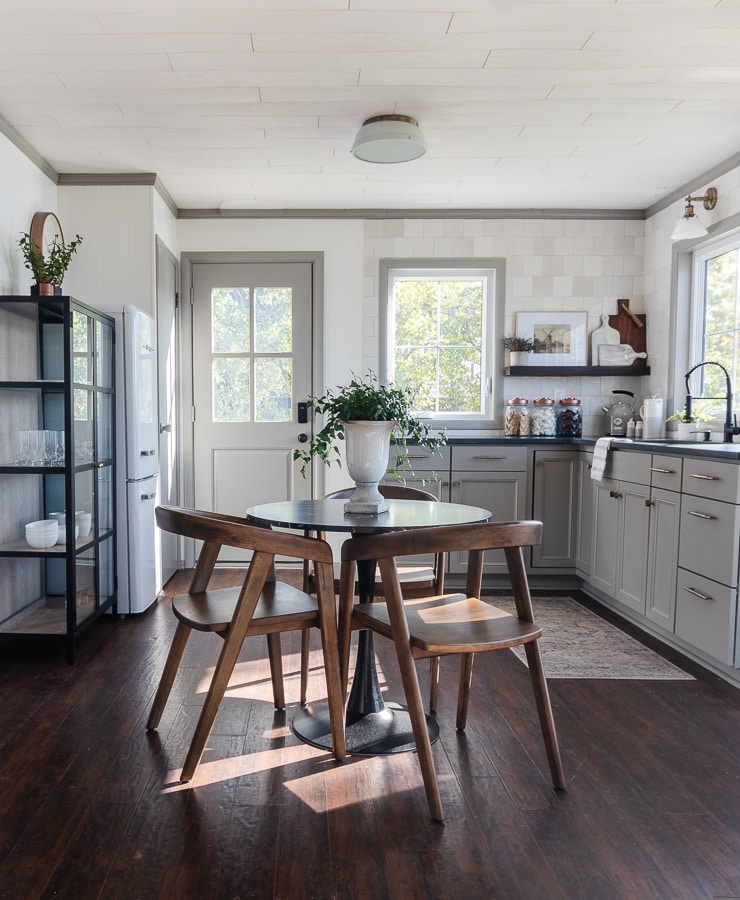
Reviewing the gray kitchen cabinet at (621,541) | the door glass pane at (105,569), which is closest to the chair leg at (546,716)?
the gray kitchen cabinet at (621,541)

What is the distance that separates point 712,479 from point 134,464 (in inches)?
104

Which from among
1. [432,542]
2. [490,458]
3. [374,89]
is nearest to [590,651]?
[490,458]

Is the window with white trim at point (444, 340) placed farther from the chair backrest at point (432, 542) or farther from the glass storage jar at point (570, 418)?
the chair backrest at point (432, 542)

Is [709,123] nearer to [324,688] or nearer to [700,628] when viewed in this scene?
[700,628]

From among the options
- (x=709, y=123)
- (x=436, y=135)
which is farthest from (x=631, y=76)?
(x=436, y=135)

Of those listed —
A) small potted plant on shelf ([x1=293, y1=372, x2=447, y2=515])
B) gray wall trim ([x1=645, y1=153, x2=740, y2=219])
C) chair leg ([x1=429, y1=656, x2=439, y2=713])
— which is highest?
gray wall trim ([x1=645, y1=153, x2=740, y2=219])

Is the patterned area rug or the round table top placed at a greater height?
the round table top

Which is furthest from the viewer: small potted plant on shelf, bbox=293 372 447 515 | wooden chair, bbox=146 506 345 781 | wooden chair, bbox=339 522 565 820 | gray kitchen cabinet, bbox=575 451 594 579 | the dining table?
gray kitchen cabinet, bbox=575 451 594 579

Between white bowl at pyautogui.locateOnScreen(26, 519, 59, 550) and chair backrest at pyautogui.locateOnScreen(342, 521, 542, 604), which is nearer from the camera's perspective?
chair backrest at pyautogui.locateOnScreen(342, 521, 542, 604)

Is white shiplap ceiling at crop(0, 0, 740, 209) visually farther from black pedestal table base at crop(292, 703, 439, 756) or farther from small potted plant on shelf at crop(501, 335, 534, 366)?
black pedestal table base at crop(292, 703, 439, 756)

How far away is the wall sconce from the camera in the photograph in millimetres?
3551

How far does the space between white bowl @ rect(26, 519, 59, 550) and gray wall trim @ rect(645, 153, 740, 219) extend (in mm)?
3697

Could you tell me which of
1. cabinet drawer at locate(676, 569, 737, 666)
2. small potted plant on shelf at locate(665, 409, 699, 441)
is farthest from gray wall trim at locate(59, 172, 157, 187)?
cabinet drawer at locate(676, 569, 737, 666)

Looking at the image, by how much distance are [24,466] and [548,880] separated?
2488mm
